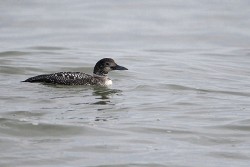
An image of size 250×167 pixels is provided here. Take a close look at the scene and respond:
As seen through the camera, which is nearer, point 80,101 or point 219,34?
point 80,101

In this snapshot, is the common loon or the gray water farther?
the common loon

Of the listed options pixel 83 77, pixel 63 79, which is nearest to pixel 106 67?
pixel 83 77

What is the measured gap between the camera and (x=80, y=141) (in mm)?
12094

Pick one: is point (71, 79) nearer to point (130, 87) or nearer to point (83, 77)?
Result: point (83, 77)

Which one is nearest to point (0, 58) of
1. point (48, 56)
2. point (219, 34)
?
point (48, 56)

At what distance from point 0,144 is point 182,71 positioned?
7741mm

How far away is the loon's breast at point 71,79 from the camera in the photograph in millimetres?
16344

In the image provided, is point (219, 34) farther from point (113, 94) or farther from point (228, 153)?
point (228, 153)

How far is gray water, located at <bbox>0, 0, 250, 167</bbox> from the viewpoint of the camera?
38.4 feet

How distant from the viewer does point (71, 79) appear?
649 inches

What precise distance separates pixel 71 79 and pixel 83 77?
0.99 feet

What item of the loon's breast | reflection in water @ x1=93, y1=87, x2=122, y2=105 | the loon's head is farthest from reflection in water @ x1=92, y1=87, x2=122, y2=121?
the loon's head

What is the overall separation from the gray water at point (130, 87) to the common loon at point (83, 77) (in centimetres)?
16

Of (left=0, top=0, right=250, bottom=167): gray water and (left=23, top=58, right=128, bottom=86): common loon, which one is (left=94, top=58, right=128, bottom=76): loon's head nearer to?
(left=23, top=58, right=128, bottom=86): common loon
